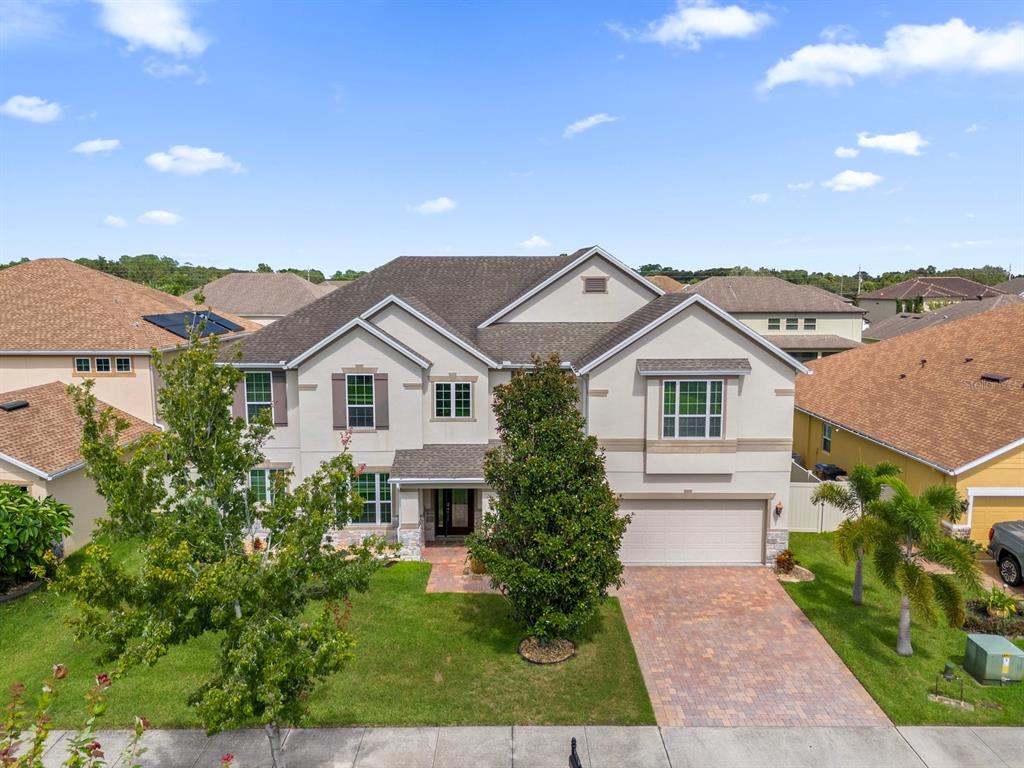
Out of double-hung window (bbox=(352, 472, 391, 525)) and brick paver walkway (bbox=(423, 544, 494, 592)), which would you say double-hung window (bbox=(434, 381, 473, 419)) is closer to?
double-hung window (bbox=(352, 472, 391, 525))

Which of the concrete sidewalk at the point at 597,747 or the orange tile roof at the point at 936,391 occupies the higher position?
the orange tile roof at the point at 936,391

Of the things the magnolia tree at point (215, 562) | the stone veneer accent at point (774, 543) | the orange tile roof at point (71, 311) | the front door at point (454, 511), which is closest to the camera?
the magnolia tree at point (215, 562)

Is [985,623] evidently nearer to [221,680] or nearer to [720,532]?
[720,532]

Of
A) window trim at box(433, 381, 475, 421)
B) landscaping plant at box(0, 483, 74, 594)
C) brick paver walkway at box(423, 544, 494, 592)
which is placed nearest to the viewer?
landscaping plant at box(0, 483, 74, 594)

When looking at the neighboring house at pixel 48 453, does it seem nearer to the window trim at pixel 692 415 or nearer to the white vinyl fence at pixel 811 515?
the window trim at pixel 692 415

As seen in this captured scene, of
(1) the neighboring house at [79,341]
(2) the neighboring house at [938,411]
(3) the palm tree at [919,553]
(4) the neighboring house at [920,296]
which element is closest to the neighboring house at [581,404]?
(3) the palm tree at [919,553]

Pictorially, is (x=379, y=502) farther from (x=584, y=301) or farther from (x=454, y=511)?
(x=584, y=301)

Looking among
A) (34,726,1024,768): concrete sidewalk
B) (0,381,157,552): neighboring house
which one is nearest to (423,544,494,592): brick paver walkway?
(34,726,1024,768): concrete sidewalk
